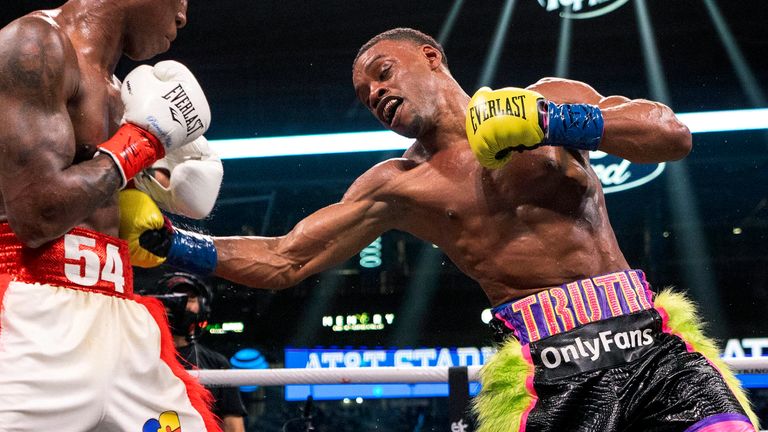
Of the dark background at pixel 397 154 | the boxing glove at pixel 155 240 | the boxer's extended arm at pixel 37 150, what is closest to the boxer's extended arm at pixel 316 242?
the boxing glove at pixel 155 240

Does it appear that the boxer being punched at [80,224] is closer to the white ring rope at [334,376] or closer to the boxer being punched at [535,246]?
the boxer being punched at [535,246]

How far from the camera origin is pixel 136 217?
174cm

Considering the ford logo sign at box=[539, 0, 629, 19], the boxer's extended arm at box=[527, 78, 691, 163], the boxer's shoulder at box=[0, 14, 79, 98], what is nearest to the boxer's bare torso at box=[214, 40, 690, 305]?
the boxer's extended arm at box=[527, 78, 691, 163]

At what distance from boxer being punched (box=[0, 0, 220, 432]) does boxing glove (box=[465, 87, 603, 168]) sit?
582 mm

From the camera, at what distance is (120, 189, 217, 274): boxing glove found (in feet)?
5.71

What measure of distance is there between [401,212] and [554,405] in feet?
2.16

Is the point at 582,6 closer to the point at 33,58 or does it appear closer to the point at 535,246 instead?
the point at 535,246

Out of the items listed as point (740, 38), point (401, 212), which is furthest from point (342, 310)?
point (401, 212)

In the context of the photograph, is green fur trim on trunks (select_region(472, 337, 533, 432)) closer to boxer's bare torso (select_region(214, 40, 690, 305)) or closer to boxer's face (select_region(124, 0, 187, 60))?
boxer's bare torso (select_region(214, 40, 690, 305))

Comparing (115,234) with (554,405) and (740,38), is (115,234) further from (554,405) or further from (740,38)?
(740,38)

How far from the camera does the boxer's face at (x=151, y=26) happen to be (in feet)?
5.81

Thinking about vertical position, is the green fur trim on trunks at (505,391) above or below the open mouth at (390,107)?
below

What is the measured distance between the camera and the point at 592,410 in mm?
1720

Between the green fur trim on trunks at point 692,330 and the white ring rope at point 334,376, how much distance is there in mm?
740
